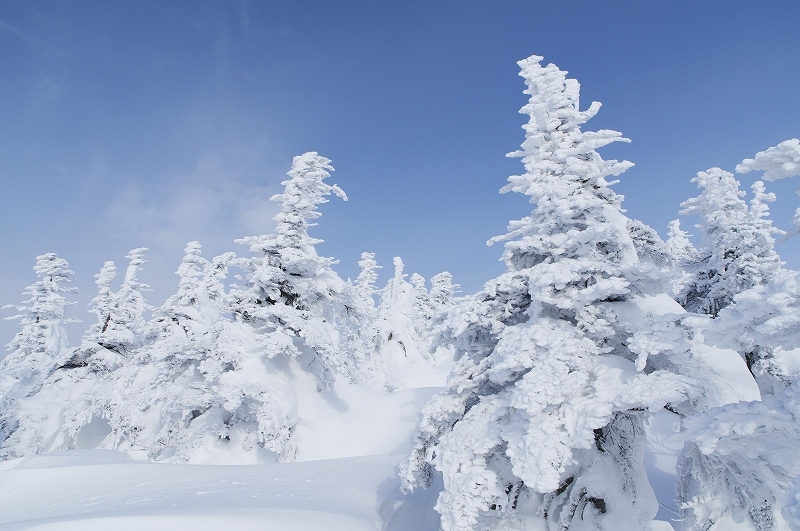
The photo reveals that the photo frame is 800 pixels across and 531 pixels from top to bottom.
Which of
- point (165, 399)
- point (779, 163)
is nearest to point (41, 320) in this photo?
point (165, 399)

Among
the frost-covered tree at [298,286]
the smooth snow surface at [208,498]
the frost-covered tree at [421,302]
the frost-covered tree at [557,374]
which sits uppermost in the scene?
the frost-covered tree at [421,302]

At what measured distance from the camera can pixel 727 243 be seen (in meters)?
16.6

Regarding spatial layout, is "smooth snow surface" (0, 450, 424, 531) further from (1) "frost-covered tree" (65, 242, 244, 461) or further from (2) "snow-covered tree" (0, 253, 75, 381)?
(2) "snow-covered tree" (0, 253, 75, 381)

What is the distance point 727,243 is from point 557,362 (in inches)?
593

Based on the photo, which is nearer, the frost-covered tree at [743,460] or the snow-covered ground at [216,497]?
the frost-covered tree at [743,460]

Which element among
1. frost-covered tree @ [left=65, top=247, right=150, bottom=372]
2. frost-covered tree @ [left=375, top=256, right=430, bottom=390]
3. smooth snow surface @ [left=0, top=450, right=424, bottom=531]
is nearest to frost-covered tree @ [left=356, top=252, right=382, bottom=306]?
frost-covered tree @ [left=375, top=256, right=430, bottom=390]

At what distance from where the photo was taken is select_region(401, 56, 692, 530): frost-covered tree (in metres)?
6.55

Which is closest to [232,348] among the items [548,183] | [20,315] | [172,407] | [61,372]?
[172,407]

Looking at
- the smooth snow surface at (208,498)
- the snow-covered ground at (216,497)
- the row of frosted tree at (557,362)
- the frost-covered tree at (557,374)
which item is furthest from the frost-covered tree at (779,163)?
the smooth snow surface at (208,498)

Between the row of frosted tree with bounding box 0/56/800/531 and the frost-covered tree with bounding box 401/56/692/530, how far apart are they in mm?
38

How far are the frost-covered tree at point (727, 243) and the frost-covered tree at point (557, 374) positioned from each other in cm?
1014

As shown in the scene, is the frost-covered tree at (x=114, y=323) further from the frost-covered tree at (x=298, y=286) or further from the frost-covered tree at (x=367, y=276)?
the frost-covered tree at (x=367, y=276)

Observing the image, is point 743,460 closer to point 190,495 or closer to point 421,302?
point 190,495

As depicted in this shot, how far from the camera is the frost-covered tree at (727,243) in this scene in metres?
16.4
